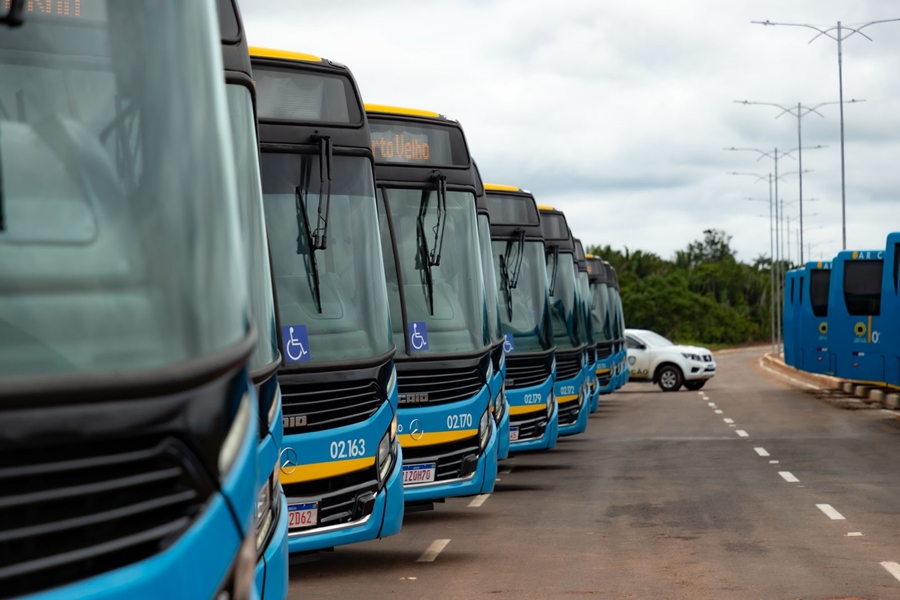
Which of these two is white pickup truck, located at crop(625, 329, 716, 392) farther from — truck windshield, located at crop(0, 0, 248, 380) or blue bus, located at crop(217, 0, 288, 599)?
truck windshield, located at crop(0, 0, 248, 380)

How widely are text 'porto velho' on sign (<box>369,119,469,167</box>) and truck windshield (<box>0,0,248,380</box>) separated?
7.76 meters

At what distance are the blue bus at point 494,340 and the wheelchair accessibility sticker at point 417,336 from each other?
0.93m

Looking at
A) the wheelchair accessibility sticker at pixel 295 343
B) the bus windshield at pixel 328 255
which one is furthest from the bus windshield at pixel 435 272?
the wheelchair accessibility sticker at pixel 295 343

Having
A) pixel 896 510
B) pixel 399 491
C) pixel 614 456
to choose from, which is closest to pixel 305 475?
pixel 399 491

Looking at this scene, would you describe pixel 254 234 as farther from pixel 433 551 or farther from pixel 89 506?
pixel 433 551

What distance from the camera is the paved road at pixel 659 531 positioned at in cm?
852

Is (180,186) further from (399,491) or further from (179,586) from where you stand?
(399,491)

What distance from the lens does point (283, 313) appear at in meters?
8.03

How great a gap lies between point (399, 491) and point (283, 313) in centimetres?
→ 132

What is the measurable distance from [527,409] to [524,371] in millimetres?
441

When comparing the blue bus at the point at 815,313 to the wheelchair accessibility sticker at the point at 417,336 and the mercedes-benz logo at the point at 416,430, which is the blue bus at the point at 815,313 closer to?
the wheelchair accessibility sticker at the point at 417,336

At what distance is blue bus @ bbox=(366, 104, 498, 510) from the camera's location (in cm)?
1051

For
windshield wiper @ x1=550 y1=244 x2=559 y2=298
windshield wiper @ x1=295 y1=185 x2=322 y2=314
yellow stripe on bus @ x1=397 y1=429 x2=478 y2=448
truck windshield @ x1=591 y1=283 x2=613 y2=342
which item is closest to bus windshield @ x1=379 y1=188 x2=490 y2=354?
yellow stripe on bus @ x1=397 y1=429 x2=478 y2=448

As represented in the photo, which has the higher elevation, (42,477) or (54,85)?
(54,85)
